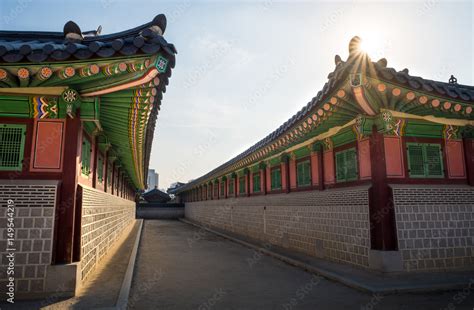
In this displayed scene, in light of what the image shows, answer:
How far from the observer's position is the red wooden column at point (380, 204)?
751cm

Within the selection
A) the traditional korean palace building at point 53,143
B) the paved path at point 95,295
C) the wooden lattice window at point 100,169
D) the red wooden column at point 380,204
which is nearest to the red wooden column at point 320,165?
the red wooden column at point 380,204

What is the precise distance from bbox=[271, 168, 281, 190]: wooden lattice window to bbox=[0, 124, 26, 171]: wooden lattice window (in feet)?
31.0

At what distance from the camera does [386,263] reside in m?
7.34

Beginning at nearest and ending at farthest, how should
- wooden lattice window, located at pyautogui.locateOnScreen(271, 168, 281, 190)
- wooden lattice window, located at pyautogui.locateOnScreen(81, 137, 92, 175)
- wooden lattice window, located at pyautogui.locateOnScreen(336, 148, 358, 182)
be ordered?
wooden lattice window, located at pyautogui.locateOnScreen(81, 137, 92, 175)
wooden lattice window, located at pyautogui.locateOnScreen(336, 148, 358, 182)
wooden lattice window, located at pyautogui.locateOnScreen(271, 168, 281, 190)

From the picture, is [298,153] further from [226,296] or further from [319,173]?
[226,296]

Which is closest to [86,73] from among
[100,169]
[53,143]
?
[53,143]

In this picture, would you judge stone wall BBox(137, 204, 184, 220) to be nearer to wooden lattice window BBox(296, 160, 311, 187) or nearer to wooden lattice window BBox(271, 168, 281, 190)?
wooden lattice window BBox(271, 168, 281, 190)

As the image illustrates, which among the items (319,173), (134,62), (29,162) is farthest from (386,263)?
(29,162)

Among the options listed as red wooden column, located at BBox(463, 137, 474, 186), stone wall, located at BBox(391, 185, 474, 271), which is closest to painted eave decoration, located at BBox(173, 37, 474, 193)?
red wooden column, located at BBox(463, 137, 474, 186)

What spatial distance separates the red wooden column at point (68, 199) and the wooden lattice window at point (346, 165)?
6472mm

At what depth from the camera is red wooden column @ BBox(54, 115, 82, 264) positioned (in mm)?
5801

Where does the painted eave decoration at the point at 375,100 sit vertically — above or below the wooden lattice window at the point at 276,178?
above

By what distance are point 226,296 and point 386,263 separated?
3560 millimetres

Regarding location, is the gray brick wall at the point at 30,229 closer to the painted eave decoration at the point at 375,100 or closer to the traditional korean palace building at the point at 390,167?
the painted eave decoration at the point at 375,100
